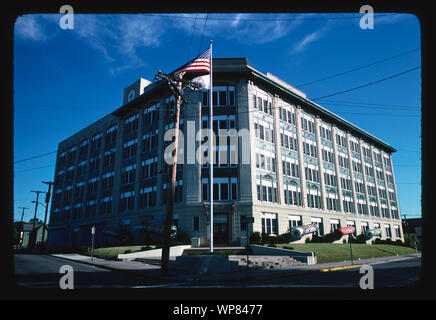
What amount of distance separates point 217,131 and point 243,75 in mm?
6984

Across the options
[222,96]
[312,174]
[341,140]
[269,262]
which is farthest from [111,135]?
[341,140]

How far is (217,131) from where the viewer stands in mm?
27609

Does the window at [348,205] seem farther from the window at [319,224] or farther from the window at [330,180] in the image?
the window at [319,224]

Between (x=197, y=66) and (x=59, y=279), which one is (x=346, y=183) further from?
(x=59, y=279)

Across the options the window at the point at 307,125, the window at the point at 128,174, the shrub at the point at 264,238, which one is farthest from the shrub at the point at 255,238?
the window at the point at 128,174

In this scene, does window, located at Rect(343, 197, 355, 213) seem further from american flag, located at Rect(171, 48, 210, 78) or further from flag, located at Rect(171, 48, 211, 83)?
american flag, located at Rect(171, 48, 210, 78)

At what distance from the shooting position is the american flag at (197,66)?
1538cm

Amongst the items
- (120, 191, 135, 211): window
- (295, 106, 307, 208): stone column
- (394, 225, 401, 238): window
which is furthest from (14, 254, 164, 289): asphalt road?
(394, 225, 401, 238): window

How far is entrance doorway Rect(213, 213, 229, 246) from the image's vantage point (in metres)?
25.7

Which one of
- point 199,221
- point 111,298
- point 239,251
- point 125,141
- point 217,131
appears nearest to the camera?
point 111,298

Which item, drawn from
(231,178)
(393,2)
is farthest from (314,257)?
(393,2)

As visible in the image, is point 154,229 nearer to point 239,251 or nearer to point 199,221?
point 199,221

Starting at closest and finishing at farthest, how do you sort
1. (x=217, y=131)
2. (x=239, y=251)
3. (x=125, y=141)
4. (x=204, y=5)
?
(x=204, y=5), (x=239, y=251), (x=217, y=131), (x=125, y=141)

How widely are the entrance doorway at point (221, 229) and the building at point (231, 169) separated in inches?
3.7
